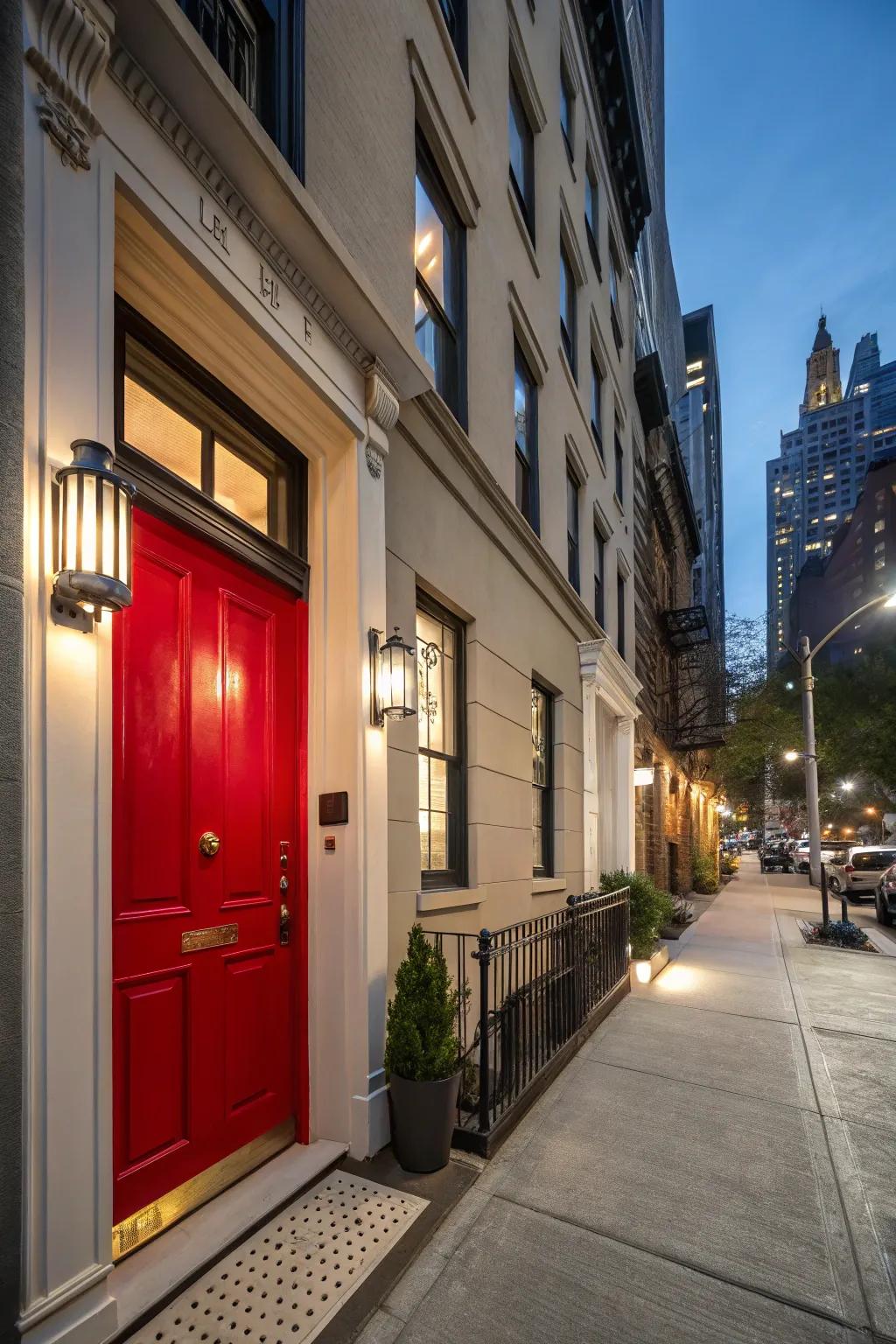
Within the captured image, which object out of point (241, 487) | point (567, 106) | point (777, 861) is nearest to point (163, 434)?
point (241, 487)

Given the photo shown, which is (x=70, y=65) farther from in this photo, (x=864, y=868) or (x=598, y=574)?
(x=864, y=868)

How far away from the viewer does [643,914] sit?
9.17 m

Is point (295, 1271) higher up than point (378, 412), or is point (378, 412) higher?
point (378, 412)

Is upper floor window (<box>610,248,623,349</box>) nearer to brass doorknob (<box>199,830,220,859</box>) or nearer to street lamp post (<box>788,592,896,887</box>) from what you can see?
street lamp post (<box>788,592,896,887</box>)

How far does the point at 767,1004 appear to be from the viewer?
7.64 metres

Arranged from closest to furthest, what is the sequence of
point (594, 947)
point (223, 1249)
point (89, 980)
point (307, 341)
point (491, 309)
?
1. point (89, 980)
2. point (223, 1249)
3. point (307, 341)
4. point (594, 947)
5. point (491, 309)

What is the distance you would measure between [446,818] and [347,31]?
5.62 meters

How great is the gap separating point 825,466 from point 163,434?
639ft

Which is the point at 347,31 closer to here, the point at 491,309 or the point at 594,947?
the point at 491,309

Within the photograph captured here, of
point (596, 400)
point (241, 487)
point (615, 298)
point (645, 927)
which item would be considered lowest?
point (645, 927)

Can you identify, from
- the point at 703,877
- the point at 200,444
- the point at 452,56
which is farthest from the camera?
the point at 703,877

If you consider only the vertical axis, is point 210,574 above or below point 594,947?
above

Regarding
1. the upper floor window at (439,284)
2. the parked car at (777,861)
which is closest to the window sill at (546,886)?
the upper floor window at (439,284)

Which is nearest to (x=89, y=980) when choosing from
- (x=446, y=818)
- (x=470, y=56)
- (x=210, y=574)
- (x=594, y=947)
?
(x=210, y=574)
